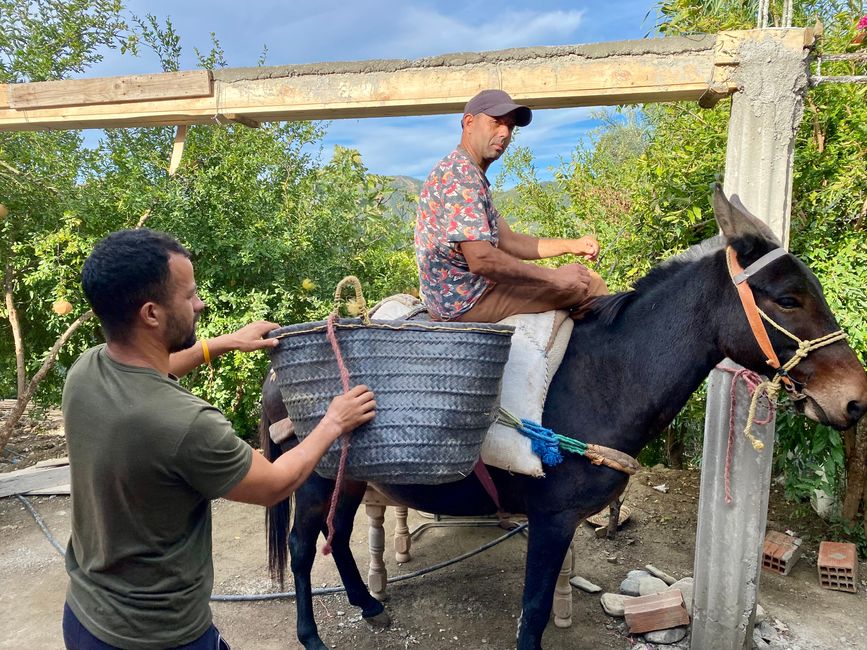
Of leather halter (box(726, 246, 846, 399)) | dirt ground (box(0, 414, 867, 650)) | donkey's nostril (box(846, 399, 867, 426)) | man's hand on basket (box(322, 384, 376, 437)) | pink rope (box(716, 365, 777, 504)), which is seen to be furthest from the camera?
dirt ground (box(0, 414, 867, 650))

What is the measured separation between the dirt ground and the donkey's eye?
7.23 ft

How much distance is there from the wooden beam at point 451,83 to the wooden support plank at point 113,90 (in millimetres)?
14

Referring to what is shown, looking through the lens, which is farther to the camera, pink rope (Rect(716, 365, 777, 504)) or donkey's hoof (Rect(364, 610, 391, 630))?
donkey's hoof (Rect(364, 610, 391, 630))

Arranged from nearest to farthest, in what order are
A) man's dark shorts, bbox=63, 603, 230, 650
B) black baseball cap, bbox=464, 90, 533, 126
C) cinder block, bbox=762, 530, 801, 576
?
man's dark shorts, bbox=63, 603, 230, 650 → black baseball cap, bbox=464, 90, 533, 126 → cinder block, bbox=762, 530, 801, 576

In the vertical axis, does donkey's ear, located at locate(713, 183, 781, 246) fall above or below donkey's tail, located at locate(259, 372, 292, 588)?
above

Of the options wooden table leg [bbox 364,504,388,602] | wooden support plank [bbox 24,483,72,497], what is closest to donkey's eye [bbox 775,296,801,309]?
wooden table leg [bbox 364,504,388,602]

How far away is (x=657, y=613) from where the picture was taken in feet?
11.1

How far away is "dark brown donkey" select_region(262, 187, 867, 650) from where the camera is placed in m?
2.25

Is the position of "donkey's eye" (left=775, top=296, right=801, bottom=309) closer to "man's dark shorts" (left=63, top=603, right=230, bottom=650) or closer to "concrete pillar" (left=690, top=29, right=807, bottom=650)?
"concrete pillar" (left=690, top=29, right=807, bottom=650)

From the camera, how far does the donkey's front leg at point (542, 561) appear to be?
8.49 feet

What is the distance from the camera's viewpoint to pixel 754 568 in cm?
310

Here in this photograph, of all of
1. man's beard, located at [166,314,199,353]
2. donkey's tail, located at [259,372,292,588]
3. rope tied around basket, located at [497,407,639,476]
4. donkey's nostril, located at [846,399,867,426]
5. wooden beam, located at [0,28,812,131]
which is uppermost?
wooden beam, located at [0,28,812,131]

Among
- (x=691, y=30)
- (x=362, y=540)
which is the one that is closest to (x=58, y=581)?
(x=362, y=540)

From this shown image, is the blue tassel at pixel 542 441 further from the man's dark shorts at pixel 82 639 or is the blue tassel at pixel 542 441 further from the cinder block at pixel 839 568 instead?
the cinder block at pixel 839 568
